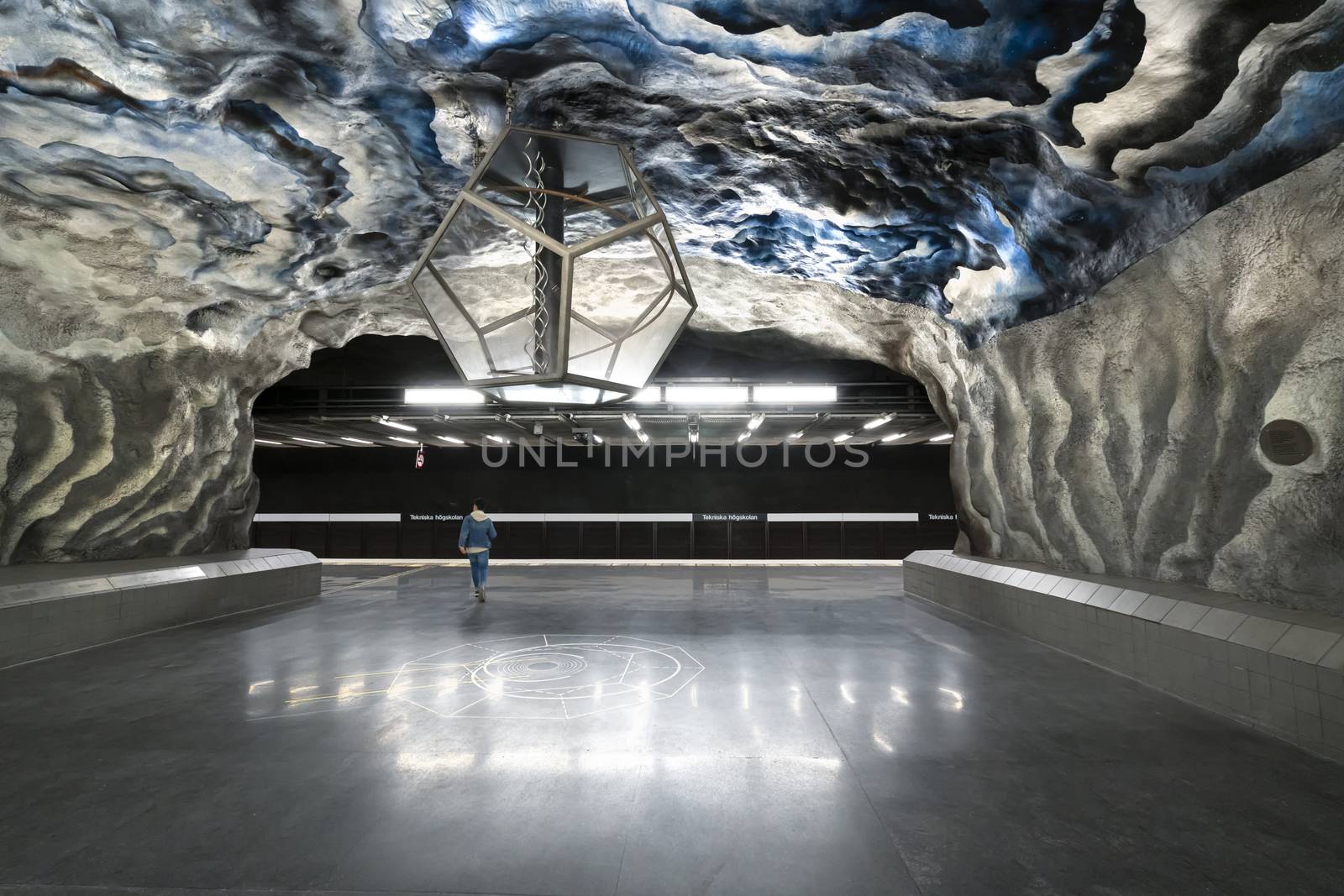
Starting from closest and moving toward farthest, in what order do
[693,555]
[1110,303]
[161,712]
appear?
[161,712], [1110,303], [693,555]

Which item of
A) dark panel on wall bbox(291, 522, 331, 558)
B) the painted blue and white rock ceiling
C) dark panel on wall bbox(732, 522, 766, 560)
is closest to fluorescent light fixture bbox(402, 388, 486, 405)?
the painted blue and white rock ceiling

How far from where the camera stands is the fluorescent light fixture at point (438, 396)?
9.44m

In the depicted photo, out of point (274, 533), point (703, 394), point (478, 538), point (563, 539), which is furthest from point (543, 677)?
point (274, 533)

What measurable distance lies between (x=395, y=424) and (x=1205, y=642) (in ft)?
37.4

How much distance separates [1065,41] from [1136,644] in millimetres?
3907

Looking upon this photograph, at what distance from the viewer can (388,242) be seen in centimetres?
618

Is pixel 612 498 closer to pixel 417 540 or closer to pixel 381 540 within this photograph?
pixel 417 540

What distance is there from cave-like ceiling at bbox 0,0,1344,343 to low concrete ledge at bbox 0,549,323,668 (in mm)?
2983

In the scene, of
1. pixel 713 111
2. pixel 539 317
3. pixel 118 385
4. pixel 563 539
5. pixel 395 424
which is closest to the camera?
pixel 539 317

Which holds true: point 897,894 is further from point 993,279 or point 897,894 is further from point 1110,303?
point 993,279

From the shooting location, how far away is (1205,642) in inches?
147

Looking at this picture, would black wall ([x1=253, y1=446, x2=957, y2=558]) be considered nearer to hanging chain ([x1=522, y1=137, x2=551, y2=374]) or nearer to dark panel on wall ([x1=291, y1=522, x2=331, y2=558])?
dark panel on wall ([x1=291, y1=522, x2=331, y2=558])

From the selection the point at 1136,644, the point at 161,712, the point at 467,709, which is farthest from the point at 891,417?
the point at 161,712

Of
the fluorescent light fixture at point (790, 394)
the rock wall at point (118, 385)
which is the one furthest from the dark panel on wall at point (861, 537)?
the rock wall at point (118, 385)
